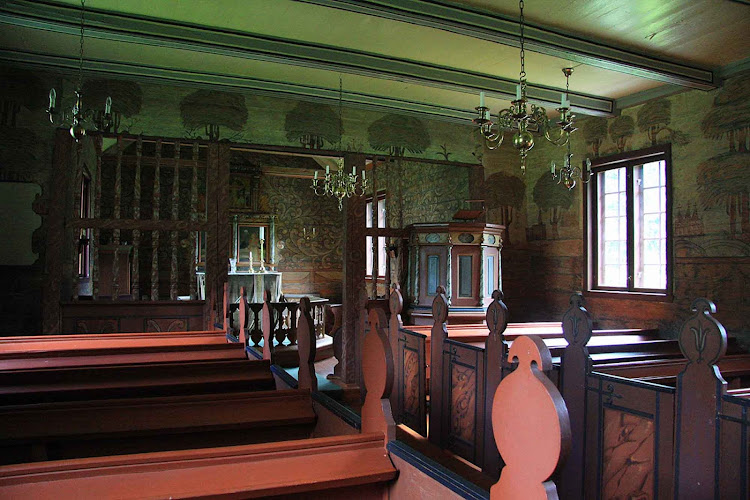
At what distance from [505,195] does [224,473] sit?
301 inches

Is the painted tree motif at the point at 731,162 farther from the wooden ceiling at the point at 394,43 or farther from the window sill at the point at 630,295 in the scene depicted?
the window sill at the point at 630,295

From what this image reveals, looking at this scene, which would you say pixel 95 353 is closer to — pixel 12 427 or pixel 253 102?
pixel 12 427

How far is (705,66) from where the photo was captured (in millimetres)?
6094

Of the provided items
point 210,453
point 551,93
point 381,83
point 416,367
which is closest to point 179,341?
point 416,367

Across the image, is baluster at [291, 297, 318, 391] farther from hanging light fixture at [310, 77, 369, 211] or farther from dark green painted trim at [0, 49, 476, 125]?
dark green painted trim at [0, 49, 476, 125]

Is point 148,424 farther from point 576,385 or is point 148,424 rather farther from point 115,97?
point 115,97

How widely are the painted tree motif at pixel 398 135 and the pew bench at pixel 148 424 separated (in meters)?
5.66

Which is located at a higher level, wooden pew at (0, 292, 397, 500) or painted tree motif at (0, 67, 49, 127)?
painted tree motif at (0, 67, 49, 127)

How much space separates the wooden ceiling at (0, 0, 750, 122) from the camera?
4773 mm

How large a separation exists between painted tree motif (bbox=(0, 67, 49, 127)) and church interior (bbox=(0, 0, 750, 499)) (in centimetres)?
3

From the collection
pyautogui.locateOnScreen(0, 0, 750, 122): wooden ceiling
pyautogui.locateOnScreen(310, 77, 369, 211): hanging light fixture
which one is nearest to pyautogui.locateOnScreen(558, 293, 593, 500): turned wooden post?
pyautogui.locateOnScreen(0, 0, 750, 122): wooden ceiling

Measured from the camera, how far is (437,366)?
4070 mm

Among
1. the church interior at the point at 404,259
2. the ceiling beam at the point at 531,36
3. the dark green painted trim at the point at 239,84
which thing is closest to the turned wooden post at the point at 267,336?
the church interior at the point at 404,259

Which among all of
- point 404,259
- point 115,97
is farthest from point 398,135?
point 115,97
